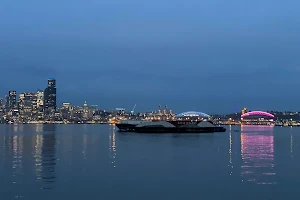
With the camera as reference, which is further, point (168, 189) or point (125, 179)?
point (125, 179)

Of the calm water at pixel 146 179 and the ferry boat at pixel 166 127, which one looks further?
the ferry boat at pixel 166 127

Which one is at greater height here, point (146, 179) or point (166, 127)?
point (166, 127)

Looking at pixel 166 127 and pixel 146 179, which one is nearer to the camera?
pixel 146 179

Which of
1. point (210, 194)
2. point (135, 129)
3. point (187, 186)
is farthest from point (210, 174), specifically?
point (135, 129)

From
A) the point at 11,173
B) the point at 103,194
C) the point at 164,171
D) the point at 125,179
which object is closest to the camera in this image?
the point at 103,194

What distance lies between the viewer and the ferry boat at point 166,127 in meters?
101

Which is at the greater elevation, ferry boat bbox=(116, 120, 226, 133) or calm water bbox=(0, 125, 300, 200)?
ferry boat bbox=(116, 120, 226, 133)

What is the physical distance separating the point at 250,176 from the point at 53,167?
476 inches

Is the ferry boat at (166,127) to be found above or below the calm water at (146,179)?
above

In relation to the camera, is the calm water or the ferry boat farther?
the ferry boat

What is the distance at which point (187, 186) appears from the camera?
21.4 meters

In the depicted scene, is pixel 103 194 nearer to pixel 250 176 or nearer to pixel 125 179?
pixel 125 179

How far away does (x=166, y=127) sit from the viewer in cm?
10356

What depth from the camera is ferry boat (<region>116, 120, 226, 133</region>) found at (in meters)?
101
